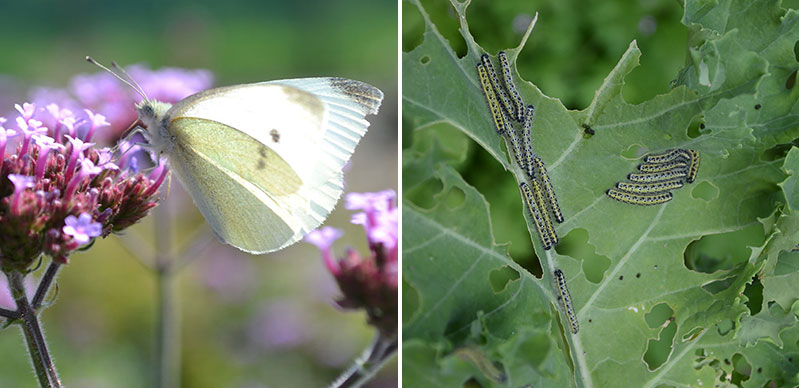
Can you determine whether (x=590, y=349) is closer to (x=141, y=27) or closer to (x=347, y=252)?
(x=347, y=252)

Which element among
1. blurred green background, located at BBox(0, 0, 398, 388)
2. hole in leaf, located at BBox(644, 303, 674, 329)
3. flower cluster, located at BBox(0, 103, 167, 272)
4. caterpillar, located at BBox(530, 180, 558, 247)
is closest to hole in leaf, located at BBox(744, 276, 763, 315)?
hole in leaf, located at BBox(644, 303, 674, 329)

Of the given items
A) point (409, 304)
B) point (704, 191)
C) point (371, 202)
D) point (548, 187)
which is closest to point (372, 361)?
point (409, 304)

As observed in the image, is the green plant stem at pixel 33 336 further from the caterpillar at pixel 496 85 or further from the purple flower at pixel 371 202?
the caterpillar at pixel 496 85

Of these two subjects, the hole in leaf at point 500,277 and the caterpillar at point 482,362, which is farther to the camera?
the hole in leaf at point 500,277

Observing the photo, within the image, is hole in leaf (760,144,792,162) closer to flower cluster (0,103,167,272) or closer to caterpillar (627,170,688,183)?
caterpillar (627,170,688,183)

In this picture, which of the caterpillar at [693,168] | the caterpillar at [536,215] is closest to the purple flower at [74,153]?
the caterpillar at [536,215]
